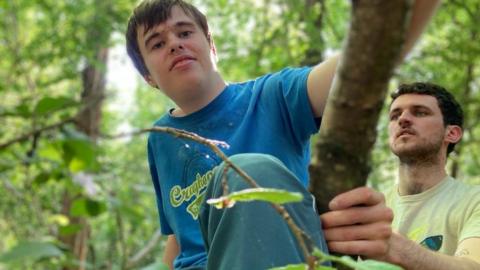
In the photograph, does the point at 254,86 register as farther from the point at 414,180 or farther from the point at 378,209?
the point at 414,180

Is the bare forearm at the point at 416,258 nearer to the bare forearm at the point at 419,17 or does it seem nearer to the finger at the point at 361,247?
the finger at the point at 361,247

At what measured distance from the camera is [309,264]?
0.82m

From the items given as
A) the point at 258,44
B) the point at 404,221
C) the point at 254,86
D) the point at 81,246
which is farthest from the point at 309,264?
the point at 258,44

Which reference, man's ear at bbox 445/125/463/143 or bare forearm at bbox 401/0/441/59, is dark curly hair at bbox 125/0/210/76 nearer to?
bare forearm at bbox 401/0/441/59

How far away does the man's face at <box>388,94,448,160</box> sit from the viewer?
292 cm

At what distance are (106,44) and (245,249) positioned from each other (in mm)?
5517

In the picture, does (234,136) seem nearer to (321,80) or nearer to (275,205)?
(321,80)

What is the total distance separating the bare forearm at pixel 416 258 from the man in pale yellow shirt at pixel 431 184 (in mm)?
10

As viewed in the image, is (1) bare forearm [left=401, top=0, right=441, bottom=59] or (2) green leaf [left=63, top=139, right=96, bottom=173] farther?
(2) green leaf [left=63, top=139, right=96, bottom=173]

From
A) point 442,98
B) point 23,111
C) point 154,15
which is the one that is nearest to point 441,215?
point 442,98

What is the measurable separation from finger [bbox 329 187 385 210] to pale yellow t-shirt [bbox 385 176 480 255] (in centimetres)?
134

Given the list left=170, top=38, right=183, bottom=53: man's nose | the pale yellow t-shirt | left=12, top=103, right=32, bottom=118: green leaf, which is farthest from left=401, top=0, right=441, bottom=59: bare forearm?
the pale yellow t-shirt

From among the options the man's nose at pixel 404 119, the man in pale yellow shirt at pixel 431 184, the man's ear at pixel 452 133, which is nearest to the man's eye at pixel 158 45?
the man in pale yellow shirt at pixel 431 184

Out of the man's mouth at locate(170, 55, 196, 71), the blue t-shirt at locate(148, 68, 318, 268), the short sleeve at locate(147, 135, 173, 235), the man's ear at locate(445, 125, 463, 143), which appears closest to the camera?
the blue t-shirt at locate(148, 68, 318, 268)
